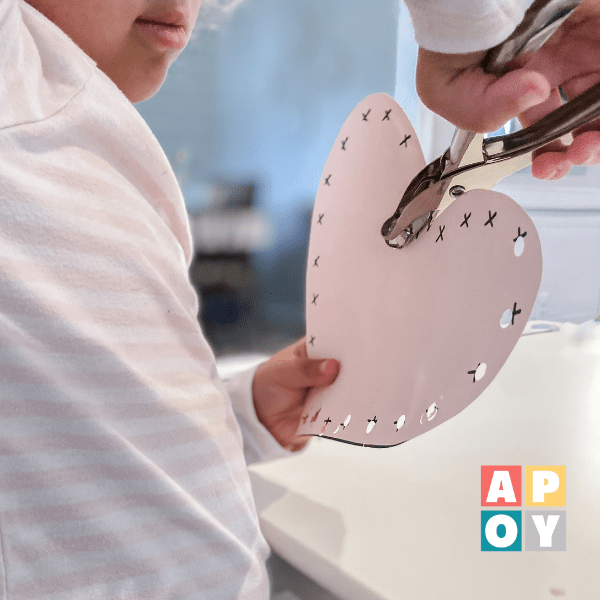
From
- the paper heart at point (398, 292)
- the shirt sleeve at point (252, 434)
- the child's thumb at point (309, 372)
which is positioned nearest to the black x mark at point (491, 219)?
the paper heart at point (398, 292)

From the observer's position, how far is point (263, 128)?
68cm

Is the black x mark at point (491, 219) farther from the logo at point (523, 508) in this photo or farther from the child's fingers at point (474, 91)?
the logo at point (523, 508)

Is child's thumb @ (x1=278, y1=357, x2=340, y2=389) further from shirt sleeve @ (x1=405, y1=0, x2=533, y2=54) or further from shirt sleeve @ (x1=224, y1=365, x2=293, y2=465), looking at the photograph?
shirt sleeve @ (x1=405, y1=0, x2=533, y2=54)

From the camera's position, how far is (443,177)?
0.86 ft

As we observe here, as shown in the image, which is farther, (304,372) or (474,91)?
(304,372)

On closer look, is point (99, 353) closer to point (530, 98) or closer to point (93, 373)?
point (93, 373)

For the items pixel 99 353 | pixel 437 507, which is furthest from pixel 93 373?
pixel 437 507

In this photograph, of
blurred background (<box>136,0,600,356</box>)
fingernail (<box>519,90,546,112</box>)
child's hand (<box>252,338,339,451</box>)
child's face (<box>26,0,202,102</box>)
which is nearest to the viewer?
fingernail (<box>519,90,546,112</box>)

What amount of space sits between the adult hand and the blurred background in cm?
43

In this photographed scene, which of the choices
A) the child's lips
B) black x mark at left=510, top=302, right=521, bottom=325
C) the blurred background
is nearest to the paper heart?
black x mark at left=510, top=302, right=521, bottom=325

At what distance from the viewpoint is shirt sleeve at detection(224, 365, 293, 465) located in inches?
17.4

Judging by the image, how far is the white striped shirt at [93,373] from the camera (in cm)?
24

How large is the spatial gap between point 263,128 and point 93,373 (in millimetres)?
501

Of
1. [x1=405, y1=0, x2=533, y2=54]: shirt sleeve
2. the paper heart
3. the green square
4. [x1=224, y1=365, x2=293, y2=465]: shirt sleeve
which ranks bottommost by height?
the green square
